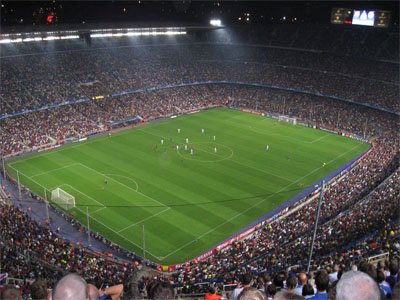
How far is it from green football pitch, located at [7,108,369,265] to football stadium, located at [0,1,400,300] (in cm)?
21

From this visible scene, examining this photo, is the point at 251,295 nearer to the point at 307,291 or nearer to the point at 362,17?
the point at 307,291

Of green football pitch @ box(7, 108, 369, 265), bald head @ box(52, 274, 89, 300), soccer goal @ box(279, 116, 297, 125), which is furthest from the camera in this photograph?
soccer goal @ box(279, 116, 297, 125)

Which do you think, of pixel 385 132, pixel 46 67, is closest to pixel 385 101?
pixel 385 132

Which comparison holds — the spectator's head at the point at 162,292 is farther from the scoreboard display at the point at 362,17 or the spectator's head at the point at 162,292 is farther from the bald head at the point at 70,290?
the scoreboard display at the point at 362,17

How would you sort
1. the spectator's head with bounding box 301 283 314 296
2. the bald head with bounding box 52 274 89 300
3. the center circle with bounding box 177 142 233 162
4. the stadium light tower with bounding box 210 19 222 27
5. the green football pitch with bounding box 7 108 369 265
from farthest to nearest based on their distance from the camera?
the stadium light tower with bounding box 210 19 222 27 < the center circle with bounding box 177 142 233 162 < the green football pitch with bounding box 7 108 369 265 < the spectator's head with bounding box 301 283 314 296 < the bald head with bounding box 52 274 89 300

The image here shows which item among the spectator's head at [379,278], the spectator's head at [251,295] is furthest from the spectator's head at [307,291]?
the spectator's head at [251,295]

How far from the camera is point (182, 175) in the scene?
42.5 m

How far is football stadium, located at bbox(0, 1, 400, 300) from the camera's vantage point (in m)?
21.6

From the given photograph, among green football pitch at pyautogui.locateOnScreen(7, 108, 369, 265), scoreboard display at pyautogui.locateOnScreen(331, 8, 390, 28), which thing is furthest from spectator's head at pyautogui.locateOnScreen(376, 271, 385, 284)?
scoreboard display at pyautogui.locateOnScreen(331, 8, 390, 28)

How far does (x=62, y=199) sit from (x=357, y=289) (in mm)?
34119

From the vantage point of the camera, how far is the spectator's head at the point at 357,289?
14.6 ft

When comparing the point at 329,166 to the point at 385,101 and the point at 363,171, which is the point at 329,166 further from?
the point at 385,101

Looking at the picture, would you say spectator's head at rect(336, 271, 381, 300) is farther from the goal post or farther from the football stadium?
the goal post

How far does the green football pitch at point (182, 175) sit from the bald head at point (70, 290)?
2468 centimetres
